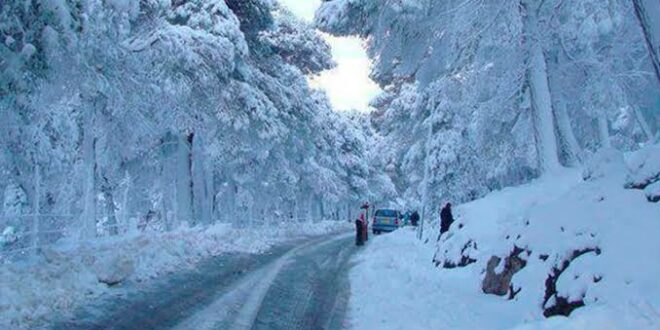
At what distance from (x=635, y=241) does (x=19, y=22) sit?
7.90 m

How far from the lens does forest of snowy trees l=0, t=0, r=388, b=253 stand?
364 inches

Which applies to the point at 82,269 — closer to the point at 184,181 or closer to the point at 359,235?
the point at 184,181

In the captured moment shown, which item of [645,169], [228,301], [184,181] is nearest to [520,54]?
[645,169]

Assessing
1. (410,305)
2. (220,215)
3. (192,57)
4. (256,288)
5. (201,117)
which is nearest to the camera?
(410,305)

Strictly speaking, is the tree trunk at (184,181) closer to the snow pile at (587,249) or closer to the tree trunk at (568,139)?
the tree trunk at (568,139)

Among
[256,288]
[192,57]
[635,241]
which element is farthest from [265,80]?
[635,241]

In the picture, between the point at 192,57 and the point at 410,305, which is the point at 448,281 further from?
the point at 192,57

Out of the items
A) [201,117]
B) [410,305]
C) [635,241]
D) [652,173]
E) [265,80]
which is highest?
[265,80]

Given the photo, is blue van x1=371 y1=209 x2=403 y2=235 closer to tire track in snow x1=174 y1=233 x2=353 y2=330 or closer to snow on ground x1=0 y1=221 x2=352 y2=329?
snow on ground x1=0 y1=221 x2=352 y2=329

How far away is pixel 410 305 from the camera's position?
1108 centimetres

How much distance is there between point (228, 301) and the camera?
11.1 metres

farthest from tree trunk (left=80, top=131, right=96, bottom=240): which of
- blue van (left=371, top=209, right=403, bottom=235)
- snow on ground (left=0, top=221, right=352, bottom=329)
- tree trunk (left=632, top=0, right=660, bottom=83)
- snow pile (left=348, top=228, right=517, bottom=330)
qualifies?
blue van (left=371, top=209, right=403, bottom=235)

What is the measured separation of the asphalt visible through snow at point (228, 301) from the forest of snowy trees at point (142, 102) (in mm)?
2957

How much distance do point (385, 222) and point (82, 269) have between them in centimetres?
3338
